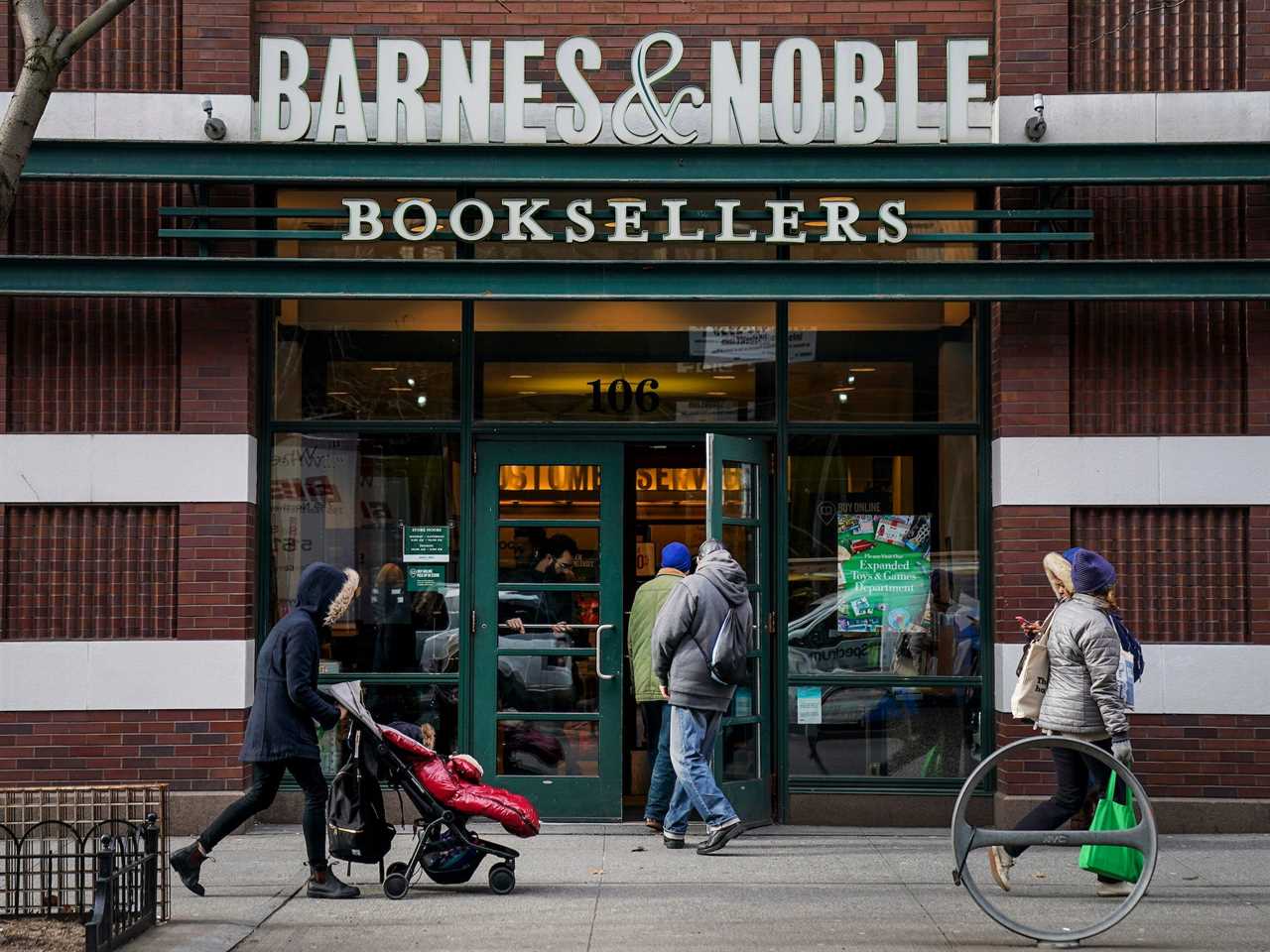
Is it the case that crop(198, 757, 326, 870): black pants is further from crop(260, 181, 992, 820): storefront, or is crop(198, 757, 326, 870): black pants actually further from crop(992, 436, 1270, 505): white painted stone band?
crop(992, 436, 1270, 505): white painted stone band

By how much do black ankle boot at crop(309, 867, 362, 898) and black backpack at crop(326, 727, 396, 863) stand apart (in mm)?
160

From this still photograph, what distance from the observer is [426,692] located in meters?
10.3

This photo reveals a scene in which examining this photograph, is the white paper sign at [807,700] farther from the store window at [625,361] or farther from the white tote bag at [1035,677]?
the white tote bag at [1035,677]

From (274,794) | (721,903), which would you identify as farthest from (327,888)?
(721,903)

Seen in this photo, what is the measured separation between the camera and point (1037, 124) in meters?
9.82

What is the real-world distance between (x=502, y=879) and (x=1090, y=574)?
3.45m

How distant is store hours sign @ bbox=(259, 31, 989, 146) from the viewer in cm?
997

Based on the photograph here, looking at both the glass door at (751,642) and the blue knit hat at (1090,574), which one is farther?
the glass door at (751,642)

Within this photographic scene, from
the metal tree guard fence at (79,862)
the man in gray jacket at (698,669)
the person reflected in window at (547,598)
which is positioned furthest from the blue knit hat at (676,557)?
A: the metal tree guard fence at (79,862)

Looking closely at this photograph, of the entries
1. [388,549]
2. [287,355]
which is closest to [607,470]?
[388,549]

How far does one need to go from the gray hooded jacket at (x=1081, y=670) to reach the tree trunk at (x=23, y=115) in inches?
216

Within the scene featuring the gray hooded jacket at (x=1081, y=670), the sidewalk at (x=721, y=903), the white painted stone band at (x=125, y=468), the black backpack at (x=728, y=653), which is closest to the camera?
the sidewalk at (x=721, y=903)

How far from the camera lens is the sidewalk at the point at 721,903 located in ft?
23.6

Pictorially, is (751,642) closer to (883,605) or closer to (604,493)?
(883,605)
